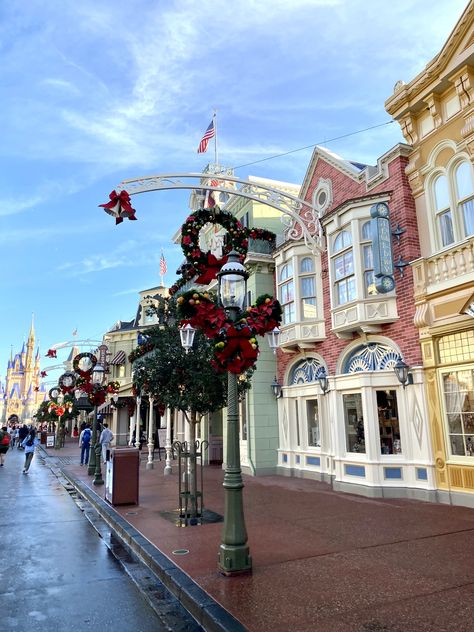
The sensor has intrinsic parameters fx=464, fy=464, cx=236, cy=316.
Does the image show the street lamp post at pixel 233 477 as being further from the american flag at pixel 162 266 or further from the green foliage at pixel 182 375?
the american flag at pixel 162 266

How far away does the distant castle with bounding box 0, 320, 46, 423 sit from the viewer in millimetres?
143375

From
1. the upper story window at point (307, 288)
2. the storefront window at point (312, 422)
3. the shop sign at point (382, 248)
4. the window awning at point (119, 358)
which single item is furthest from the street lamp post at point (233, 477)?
the window awning at point (119, 358)

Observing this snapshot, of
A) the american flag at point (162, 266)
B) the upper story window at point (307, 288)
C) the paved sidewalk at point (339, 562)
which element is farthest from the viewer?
the american flag at point (162, 266)

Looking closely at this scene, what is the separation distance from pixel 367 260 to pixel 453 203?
8.29 feet

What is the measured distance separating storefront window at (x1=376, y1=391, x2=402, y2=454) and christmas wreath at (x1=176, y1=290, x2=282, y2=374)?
21.4 ft

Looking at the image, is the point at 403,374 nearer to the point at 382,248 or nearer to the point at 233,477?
the point at 382,248

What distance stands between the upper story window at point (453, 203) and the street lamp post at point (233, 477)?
6.52 metres

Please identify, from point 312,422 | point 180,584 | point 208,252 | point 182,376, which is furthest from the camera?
point 312,422

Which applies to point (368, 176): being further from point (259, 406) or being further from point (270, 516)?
point (270, 516)

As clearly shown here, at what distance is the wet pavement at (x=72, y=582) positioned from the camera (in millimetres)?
4676

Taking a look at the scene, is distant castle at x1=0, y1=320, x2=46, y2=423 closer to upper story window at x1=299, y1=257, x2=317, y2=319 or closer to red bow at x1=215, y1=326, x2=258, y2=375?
upper story window at x1=299, y1=257, x2=317, y2=319

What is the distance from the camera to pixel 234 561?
5570 millimetres

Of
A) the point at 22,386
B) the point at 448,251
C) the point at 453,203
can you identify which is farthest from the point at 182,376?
the point at 22,386

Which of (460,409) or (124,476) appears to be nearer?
(460,409)
